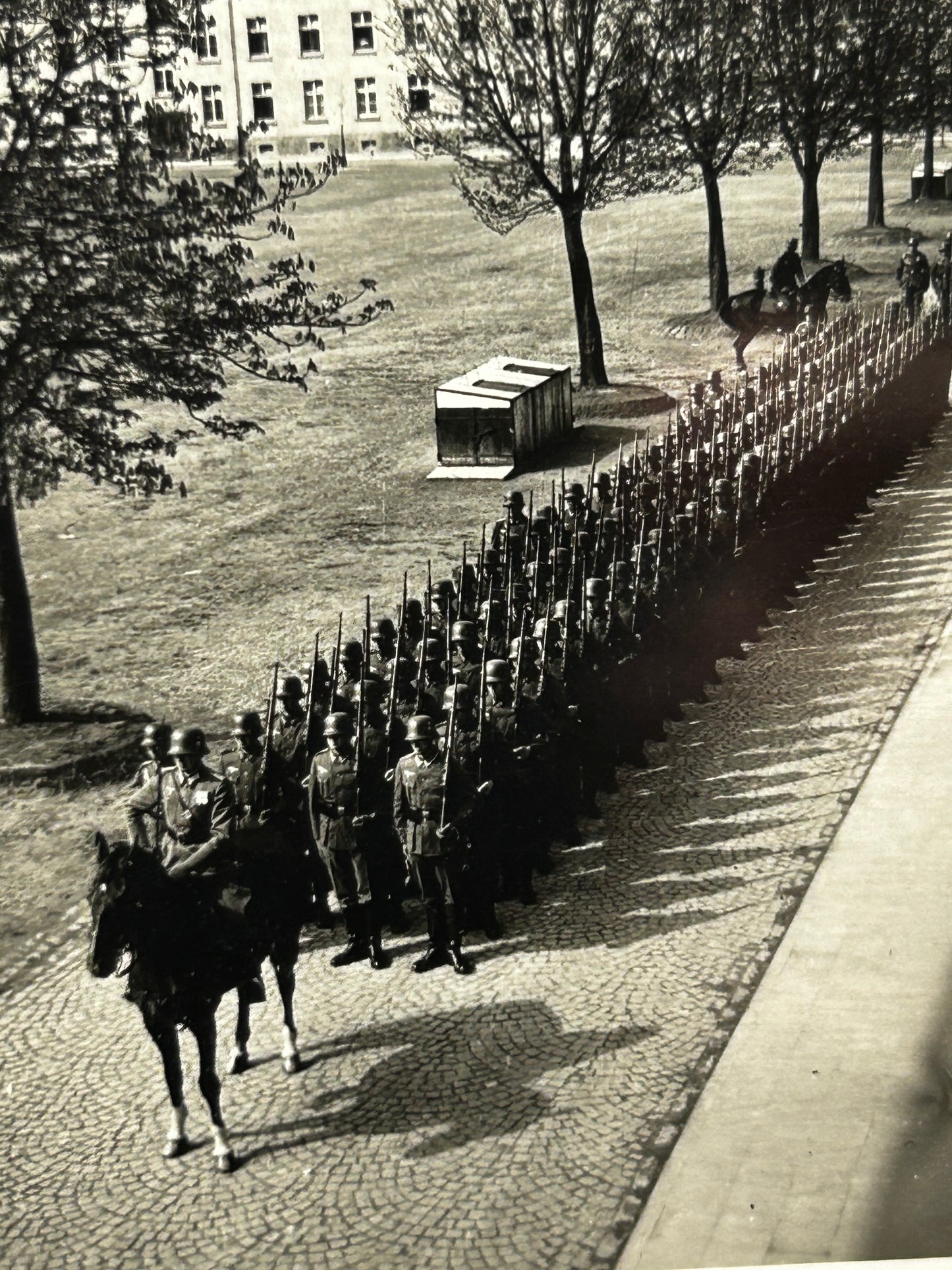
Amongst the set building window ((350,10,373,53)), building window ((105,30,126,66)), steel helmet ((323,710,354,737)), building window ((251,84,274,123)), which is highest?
building window ((350,10,373,53))

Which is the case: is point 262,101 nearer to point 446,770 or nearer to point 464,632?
point 464,632

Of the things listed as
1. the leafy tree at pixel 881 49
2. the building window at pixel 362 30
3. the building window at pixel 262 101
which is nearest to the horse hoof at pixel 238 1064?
the building window at pixel 262 101

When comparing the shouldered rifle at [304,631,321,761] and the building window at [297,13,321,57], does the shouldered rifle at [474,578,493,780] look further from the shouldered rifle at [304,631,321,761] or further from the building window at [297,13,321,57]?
the building window at [297,13,321,57]

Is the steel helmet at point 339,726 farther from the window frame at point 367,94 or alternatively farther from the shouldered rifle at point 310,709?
the window frame at point 367,94

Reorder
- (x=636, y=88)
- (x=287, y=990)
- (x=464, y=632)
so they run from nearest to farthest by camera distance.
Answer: (x=287, y=990), (x=464, y=632), (x=636, y=88)

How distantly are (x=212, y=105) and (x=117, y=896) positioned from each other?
2145 cm

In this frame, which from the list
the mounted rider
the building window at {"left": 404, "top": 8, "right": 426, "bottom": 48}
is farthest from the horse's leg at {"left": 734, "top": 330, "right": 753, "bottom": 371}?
the building window at {"left": 404, "top": 8, "right": 426, "bottom": 48}

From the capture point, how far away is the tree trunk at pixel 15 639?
12766mm

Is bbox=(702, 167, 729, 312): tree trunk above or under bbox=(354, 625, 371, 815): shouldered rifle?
above

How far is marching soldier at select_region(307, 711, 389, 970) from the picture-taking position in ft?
28.7

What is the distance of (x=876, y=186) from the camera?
3422 cm

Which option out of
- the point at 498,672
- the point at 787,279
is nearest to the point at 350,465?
the point at 787,279

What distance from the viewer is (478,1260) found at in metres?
6.13

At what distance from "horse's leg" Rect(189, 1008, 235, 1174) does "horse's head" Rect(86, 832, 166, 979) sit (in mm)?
533
